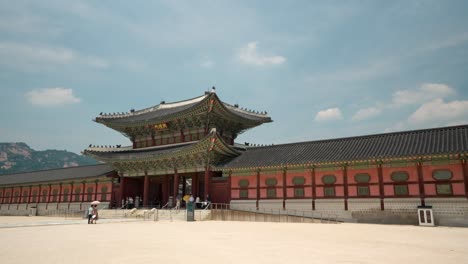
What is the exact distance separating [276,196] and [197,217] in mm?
6252

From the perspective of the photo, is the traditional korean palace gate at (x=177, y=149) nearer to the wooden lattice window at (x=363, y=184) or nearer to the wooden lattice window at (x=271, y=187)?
the wooden lattice window at (x=271, y=187)

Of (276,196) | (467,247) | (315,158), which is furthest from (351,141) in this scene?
(467,247)

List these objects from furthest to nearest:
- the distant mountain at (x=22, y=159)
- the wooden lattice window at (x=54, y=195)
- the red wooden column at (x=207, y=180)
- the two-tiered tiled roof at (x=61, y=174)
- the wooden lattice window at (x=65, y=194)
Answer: the distant mountain at (x=22, y=159)
the wooden lattice window at (x=54, y=195)
the wooden lattice window at (x=65, y=194)
the two-tiered tiled roof at (x=61, y=174)
the red wooden column at (x=207, y=180)

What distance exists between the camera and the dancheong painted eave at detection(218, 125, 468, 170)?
2088cm

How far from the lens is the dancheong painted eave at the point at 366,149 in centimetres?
2088

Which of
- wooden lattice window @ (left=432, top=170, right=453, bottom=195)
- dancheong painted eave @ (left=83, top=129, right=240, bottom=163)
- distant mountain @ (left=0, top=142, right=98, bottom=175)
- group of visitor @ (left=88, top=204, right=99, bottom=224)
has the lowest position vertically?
group of visitor @ (left=88, top=204, right=99, bottom=224)

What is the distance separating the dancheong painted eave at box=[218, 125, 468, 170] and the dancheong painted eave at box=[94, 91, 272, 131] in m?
5.35

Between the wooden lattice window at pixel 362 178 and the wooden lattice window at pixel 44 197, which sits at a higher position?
the wooden lattice window at pixel 362 178

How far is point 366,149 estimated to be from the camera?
24000 millimetres

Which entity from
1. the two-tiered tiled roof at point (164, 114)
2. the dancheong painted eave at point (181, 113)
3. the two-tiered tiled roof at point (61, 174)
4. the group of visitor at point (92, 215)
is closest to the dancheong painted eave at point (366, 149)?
the dancheong painted eave at point (181, 113)

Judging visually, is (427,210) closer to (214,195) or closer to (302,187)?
(302,187)

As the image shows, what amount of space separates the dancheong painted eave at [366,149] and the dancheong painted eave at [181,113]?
5.35 meters

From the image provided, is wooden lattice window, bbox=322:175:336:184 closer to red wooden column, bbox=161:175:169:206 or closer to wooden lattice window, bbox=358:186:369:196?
wooden lattice window, bbox=358:186:369:196

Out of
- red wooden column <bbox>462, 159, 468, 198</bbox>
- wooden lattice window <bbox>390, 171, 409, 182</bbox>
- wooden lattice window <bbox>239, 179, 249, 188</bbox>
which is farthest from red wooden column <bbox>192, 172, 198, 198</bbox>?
red wooden column <bbox>462, 159, 468, 198</bbox>
